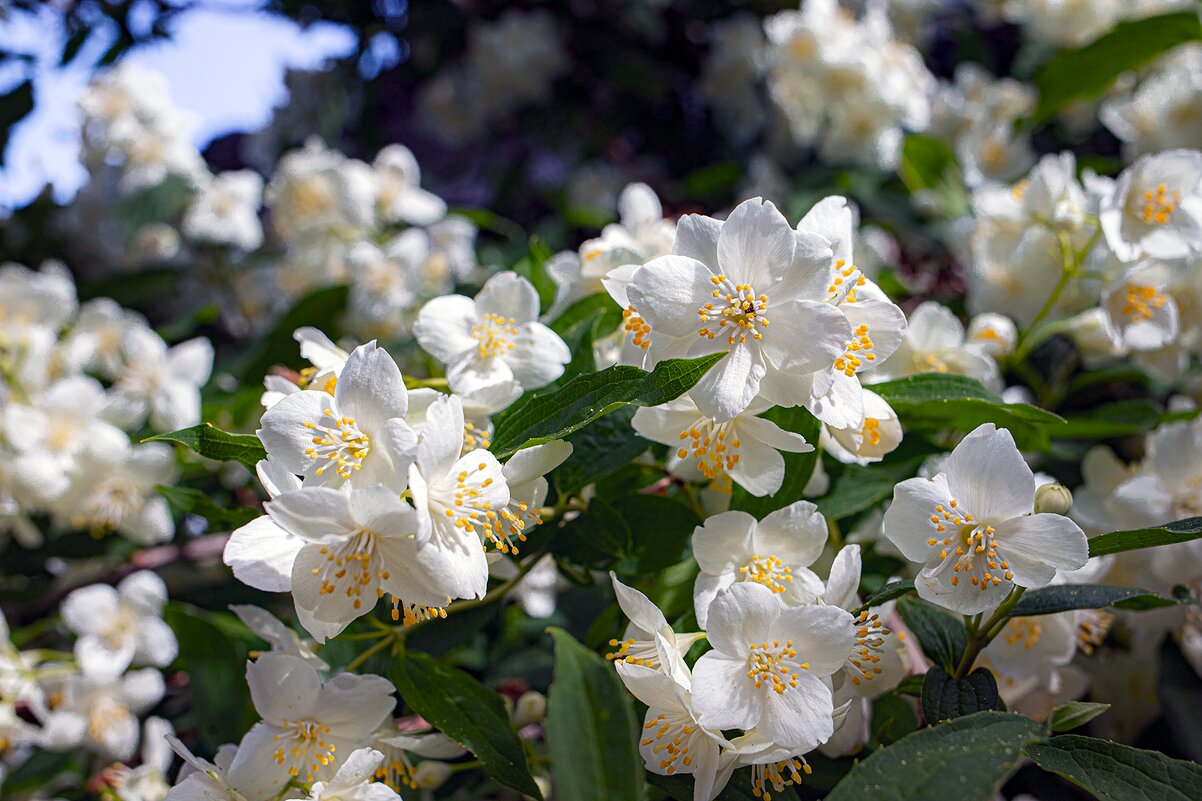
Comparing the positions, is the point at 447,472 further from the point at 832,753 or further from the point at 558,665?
the point at 832,753

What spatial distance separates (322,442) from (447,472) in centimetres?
10

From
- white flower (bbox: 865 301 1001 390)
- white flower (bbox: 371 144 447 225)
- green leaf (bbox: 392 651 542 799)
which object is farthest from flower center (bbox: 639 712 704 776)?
white flower (bbox: 371 144 447 225)

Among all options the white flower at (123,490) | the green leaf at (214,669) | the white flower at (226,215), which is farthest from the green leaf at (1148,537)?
the white flower at (226,215)

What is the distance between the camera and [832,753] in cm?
80

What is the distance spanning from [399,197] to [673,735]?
1.39 metres

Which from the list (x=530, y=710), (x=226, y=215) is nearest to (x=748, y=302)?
(x=530, y=710)

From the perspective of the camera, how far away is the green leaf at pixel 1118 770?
66 cm

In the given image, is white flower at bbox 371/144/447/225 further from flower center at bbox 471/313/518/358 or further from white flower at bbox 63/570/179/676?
flower center at bbox 471/313/518/358

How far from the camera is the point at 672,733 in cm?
71

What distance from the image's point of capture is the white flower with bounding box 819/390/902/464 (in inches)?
31.3

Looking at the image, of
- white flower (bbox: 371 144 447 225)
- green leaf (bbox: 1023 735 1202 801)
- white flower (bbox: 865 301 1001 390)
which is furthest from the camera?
white flower (bbox: 371 144 447 225)

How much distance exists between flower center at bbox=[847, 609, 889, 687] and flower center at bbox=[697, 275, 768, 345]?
0.25m

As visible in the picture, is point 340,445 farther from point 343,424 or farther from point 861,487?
point 861,487

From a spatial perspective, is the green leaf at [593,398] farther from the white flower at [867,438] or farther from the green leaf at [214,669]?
the green leaf at [214,669]
